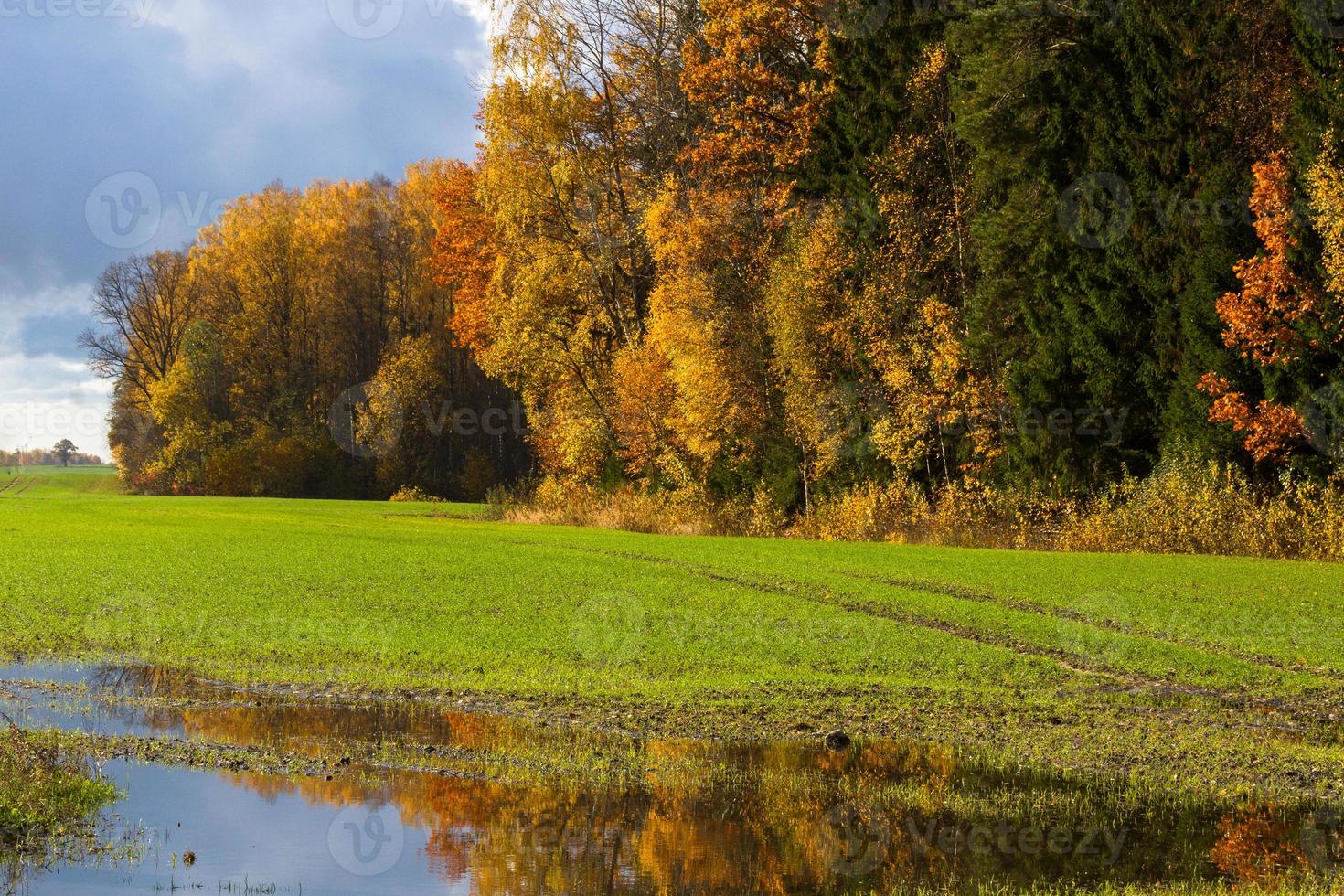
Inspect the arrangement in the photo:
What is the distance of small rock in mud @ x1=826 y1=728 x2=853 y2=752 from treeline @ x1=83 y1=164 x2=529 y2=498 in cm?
6214

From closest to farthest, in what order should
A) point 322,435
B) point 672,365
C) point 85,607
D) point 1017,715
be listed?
1. point 1017,715
2. point 85,607
3. point 672,365
4. point 322,435

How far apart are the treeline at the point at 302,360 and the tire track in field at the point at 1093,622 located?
171 ft

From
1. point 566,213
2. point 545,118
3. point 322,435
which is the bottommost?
point 322,435

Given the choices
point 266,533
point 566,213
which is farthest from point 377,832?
point 566,213

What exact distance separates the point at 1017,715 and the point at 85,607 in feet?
51.1

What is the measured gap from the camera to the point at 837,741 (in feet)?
39.1

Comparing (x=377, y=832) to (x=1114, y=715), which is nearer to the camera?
(x=377, y=832)

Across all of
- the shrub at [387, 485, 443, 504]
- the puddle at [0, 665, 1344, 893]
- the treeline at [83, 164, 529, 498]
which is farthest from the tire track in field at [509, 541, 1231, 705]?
the treeline at [83, 164, 529, 498]

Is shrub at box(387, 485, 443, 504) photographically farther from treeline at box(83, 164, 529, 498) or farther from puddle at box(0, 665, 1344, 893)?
puddle at box(0, 665, 1344, 893)

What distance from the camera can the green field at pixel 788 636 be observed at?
13.0 metres

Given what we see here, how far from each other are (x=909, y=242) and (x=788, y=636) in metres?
20.1

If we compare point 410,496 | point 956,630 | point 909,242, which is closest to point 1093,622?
point 956,630

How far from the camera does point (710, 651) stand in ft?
57.2

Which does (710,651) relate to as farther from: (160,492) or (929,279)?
(160,492)
